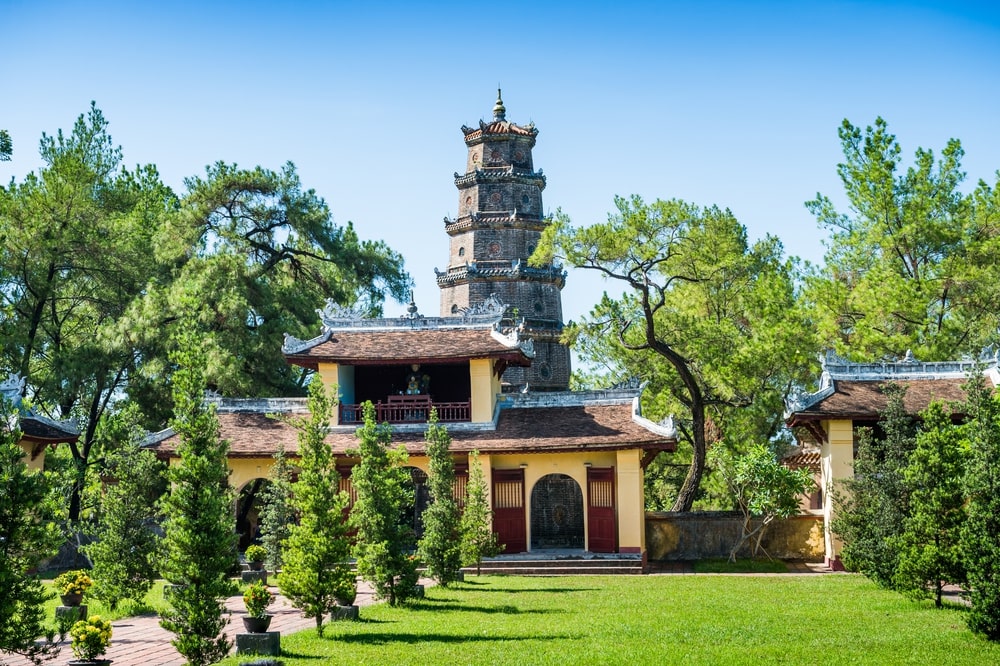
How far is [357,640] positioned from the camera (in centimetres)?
1530

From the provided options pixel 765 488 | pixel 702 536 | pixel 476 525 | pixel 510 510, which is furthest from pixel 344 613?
pixel 702 536

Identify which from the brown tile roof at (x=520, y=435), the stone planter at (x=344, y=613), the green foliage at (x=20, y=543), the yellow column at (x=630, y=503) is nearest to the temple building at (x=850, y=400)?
the brown tile roof at (x=520, y=435)

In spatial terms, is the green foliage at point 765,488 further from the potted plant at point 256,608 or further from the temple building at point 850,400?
the potted plant at point 256,608

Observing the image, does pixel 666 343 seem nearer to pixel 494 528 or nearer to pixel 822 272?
pixel 822 272

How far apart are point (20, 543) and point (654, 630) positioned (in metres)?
8.51

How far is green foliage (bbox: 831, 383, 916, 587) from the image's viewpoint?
20.0 meters

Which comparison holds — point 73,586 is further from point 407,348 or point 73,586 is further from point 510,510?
point 407,348

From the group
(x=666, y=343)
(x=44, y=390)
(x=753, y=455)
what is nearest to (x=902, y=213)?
(x=666, y=343)

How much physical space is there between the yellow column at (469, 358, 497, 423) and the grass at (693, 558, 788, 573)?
6646 mm

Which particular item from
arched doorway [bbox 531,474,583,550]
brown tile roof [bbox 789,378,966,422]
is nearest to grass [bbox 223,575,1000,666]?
brown tile roof [bbox 789,378,966,422]

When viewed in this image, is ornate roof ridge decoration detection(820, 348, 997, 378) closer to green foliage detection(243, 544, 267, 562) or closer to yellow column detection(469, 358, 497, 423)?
yellow column detection(469, 358, 497, 423)

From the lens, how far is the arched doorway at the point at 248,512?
3080cm

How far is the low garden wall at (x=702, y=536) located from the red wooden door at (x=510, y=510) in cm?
361

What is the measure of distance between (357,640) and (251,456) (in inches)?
555
